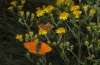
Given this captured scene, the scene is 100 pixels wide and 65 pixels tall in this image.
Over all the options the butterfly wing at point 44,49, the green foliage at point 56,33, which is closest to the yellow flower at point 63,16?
the green foliage at point 56,33

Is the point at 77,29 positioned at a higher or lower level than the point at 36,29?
higher

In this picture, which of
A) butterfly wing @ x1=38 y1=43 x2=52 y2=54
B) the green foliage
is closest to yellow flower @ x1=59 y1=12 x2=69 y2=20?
the green foliage

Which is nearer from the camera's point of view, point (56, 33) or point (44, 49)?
point (44, 49)

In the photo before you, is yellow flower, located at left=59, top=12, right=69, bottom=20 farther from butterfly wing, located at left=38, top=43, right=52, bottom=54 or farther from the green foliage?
butterfly wing, located at left=38, top=43, right=52, bottom=54

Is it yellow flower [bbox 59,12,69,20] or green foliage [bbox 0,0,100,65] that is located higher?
yellow flower [bbox 59,12,69,20]

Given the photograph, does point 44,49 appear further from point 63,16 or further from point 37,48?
point 63,16

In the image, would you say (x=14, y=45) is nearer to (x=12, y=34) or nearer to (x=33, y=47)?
(x=12, y=34)

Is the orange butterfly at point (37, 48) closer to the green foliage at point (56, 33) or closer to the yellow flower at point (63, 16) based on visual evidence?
the green foliage at point (56, 33)

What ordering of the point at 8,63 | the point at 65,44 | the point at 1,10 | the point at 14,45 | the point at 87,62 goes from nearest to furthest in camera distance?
1. the point at 65,44
2. the point at 87,62
3. the point at 8,63
4. the point at 14,45
5. the point at 1,10

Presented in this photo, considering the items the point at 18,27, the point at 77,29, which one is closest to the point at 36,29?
the point at 18,27

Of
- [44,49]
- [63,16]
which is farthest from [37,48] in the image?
[63,16]

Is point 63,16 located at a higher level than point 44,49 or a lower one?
higher
